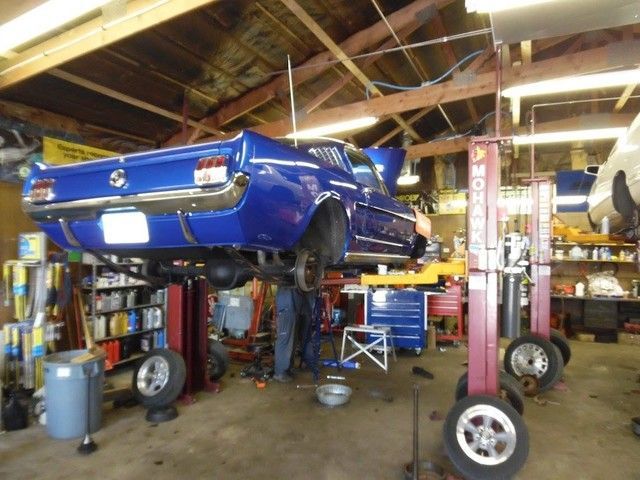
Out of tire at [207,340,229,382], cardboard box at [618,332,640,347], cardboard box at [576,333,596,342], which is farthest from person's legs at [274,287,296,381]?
cardboard box at [618,332,640,347]

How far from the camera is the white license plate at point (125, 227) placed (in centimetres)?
225

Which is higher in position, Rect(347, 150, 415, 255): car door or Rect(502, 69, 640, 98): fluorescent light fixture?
Rect(502, 69, 640, 98): fluorescent light fixture

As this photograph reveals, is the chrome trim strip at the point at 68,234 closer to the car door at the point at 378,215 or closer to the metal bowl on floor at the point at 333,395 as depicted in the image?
the car door at the point at 378,215

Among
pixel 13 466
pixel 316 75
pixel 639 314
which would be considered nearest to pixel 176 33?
pixel 316 75

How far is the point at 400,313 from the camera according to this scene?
5.86 metres

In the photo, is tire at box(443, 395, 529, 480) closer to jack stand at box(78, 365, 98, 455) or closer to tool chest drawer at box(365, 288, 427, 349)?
jack stand at box(78, 365, 98, 455)

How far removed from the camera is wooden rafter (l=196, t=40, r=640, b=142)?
13.8 feet

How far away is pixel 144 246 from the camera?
2352mm

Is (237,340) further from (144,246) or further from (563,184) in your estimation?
(563,184)

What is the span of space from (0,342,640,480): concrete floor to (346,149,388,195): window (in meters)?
1.92

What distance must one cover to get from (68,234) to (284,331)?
247 centimetres

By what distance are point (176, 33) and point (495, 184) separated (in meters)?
3.45

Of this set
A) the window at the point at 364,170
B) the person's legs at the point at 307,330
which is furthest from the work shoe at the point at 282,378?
the window at the point at 364,170

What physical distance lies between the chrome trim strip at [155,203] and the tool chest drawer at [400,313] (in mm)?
4136
